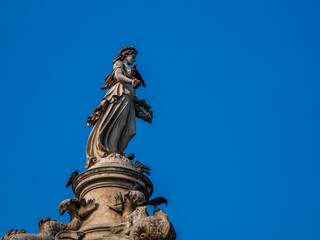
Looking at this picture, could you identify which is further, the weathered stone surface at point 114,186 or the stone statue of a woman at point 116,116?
the stone statue of a woman at point 116,116

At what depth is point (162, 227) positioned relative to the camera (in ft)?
27.9

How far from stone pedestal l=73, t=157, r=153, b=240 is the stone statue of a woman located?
0.64 m

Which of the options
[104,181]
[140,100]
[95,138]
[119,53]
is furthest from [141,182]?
[119,53]

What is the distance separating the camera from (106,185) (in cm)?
1011

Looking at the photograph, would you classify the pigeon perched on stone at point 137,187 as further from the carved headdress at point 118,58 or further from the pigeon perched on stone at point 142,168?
the carved headdress at point 118,58

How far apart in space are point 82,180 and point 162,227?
2.38 meters

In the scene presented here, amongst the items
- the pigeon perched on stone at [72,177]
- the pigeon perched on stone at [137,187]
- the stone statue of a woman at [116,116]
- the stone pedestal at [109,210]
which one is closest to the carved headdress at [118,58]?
the stone statue of a woman at [116,116]

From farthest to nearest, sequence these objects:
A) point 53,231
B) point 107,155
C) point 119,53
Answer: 1. point 119,53
2. point 107,155
3. point 53,231

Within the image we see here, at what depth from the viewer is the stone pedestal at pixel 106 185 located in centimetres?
961

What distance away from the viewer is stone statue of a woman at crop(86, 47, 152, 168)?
1127cm

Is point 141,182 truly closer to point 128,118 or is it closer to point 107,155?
point 107,155

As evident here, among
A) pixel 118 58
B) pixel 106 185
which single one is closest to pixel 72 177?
pixel 106 185

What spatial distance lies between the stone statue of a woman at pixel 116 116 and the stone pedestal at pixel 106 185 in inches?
25.1

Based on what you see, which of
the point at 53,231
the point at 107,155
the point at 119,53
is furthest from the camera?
the point at 119,53
